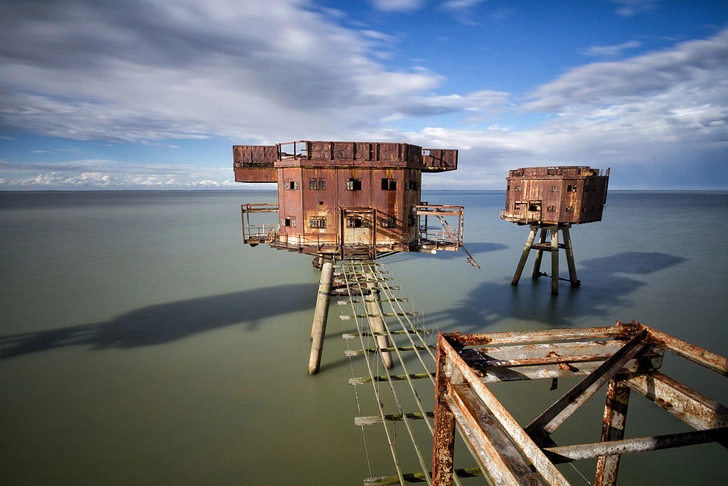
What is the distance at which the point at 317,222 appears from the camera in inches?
696

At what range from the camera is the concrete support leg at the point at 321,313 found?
55.6 ft

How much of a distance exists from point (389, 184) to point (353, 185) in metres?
1.80

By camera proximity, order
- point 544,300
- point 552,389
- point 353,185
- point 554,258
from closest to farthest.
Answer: point 552,389
point 353,185
point 544,300
point 554,258

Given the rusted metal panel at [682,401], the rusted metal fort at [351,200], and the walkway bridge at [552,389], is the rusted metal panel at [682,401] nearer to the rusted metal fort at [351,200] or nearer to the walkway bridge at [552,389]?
the walkway bridge at [552,389]

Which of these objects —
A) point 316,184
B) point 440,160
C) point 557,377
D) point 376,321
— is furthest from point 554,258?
point 557,377

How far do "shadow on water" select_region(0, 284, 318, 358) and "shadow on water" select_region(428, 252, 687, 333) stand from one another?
40.0 ft

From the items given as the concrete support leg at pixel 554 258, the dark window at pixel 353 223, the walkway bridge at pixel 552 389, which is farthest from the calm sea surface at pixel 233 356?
the walkway bridge at pixel 552 389

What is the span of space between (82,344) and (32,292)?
47.2 ft

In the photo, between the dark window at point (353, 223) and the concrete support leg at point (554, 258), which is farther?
the concrete support leg at point (554, 258)

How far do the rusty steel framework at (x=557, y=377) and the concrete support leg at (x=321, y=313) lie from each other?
11.9 m

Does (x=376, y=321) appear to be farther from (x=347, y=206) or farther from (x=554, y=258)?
(x=554, y=258)

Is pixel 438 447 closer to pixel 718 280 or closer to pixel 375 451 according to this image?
pixel 375 451

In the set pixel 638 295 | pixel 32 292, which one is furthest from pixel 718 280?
pixel 32 292

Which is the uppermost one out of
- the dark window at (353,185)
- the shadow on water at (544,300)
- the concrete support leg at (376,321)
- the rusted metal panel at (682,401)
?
the dark window at (353,185)
